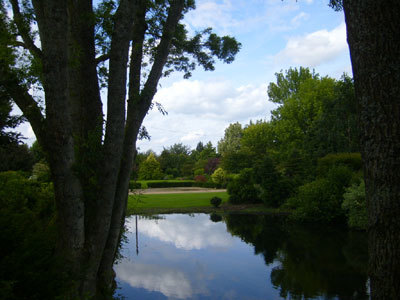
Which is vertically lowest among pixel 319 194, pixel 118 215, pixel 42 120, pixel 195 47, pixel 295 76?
pixel 319 194

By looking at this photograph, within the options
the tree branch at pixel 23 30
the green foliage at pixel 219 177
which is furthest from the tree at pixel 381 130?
the green foliage at pixel 219 177

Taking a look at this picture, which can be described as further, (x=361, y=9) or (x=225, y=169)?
(x=225, y=169)

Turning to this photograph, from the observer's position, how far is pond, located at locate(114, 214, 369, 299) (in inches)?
336

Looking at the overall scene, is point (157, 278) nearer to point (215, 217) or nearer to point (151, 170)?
point (215, 217)

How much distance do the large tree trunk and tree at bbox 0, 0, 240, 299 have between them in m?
2.96

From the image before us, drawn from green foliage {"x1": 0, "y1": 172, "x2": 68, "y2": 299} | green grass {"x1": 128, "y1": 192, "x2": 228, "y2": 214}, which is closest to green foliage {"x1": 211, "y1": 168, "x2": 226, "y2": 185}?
green grass {"x1": 128, "y1": 192, "x2": 228, "y2": 214}

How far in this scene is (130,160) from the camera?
→ 16.7ft

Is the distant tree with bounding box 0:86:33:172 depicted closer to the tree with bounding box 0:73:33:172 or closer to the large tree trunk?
the tree with bounding box 0:73:33:172

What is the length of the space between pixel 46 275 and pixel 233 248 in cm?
1066

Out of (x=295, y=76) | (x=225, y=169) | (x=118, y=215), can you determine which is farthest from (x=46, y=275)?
(x=295, y=76)

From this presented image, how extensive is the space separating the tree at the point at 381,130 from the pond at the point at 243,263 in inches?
220

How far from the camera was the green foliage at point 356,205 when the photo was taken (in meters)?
14.5

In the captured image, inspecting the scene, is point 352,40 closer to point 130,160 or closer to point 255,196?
point 130,160

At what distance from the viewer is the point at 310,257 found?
11359mm
